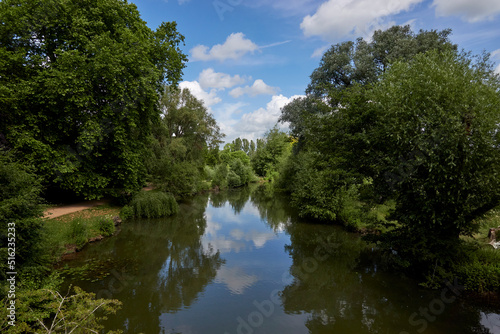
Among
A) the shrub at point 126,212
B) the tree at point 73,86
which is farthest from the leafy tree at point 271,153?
the tree at point 73,86

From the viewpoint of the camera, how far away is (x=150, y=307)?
270 inches

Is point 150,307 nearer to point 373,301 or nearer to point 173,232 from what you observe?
point 373,301

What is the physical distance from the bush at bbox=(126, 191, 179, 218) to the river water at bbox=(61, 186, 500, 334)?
260 cm

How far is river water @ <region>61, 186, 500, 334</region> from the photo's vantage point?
6281 millimetres

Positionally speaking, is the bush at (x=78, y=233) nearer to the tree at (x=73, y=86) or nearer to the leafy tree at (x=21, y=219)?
the tree at (x=73, y=86)

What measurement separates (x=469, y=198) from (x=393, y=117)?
3.05 meters

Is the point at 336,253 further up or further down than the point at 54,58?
further down

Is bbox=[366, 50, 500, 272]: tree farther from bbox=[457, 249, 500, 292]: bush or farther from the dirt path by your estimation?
the dirt path

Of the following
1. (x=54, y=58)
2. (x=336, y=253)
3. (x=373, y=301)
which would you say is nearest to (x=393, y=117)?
(x=373, y=301)

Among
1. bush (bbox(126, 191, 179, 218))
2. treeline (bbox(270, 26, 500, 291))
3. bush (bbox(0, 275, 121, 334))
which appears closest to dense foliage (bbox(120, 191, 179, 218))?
bush (bbox(126, 191, 179, 218))

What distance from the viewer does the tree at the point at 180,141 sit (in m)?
21.8

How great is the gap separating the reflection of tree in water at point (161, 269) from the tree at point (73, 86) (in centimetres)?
429

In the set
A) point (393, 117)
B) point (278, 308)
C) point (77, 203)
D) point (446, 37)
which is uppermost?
point (446, 37)

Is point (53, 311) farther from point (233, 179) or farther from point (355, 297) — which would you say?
point (233, 179)
